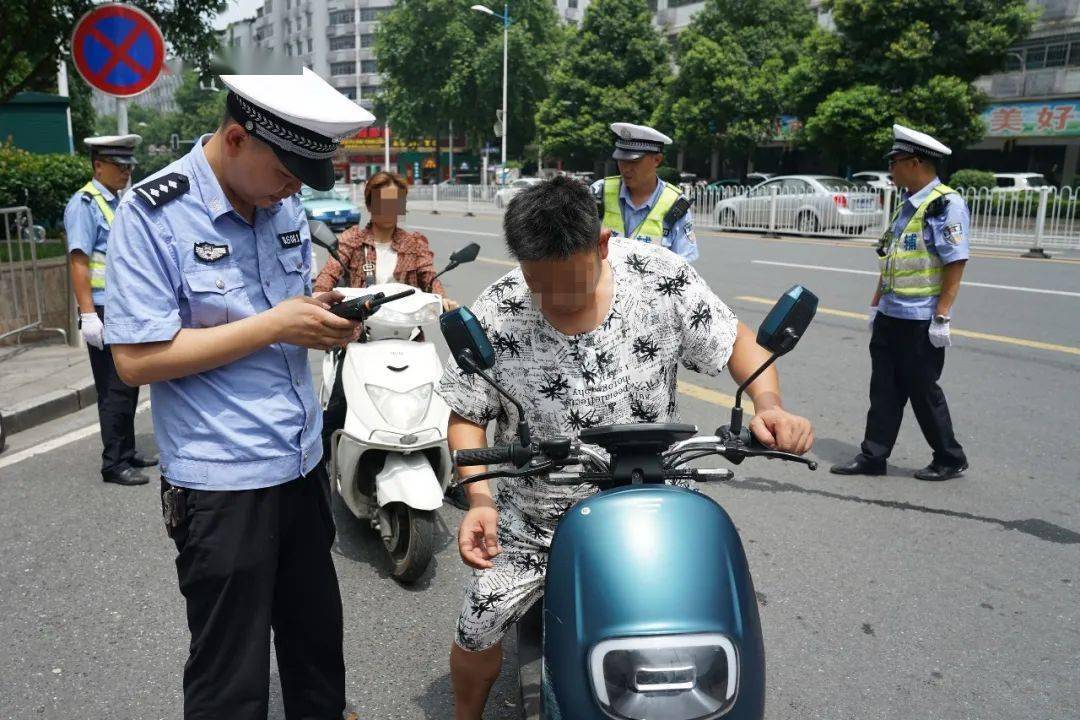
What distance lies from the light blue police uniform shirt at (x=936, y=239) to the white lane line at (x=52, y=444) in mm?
4754

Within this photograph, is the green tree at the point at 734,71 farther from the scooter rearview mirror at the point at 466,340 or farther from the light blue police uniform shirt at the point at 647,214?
the scooter rearview mirror at the point at 466,340

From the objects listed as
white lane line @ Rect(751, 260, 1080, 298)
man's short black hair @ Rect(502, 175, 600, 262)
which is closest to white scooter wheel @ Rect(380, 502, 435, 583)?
man's short black hair @ Rect(502, 175, 600, 262)

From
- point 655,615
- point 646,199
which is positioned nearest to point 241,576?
point 655,615

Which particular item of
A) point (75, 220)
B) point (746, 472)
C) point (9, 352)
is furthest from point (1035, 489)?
point (9, 352)

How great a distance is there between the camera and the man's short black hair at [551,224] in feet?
6.40

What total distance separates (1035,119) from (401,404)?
3292cm

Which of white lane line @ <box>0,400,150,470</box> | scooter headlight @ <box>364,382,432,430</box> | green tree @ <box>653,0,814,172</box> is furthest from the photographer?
green tree @ <box>653,0,814,172</box>

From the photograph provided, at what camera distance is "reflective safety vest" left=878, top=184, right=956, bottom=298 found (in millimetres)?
4965

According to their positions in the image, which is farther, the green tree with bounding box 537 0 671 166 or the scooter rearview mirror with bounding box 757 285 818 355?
the green tree with bounding box 537 0 671 166

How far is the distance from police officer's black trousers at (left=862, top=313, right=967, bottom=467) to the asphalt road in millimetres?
189

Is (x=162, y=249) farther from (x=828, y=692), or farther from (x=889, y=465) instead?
(x=889, y=465)

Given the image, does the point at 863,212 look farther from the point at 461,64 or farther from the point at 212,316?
the point at 461,64

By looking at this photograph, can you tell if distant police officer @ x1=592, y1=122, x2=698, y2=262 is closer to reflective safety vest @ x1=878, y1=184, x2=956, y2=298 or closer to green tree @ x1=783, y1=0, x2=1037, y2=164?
reflective safety vest @ x1=878, y1=184, x2=956, y2=298

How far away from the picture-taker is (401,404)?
383 cm
